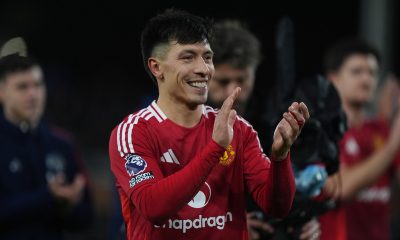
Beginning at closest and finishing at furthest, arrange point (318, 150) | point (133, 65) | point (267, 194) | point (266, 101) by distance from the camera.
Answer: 1. point (267, 194)
2. point (318, 150)
3. point (266, 101)
4. point (133, 65)

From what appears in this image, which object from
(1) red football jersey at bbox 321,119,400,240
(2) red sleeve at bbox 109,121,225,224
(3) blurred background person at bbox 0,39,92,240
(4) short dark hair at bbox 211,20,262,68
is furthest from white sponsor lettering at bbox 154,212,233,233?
(1) red football jersey at bbox 321,119,400,240

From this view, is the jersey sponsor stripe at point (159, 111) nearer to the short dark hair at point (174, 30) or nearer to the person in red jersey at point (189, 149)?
the person in red jersey at point (189, 149)

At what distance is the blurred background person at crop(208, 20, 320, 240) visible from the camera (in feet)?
13.2

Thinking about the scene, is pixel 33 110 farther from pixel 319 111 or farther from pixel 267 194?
pixel 267 194

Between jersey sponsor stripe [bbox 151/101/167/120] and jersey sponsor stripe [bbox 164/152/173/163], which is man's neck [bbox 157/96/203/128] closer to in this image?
jersey sponsor stripe [bbox 151/101/167/120]

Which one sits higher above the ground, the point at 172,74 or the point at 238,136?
the point at 172,74

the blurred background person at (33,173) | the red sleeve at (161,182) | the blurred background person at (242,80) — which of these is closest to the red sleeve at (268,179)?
the red sleeve at (161,182)

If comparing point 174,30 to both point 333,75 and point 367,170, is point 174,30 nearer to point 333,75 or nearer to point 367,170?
point 367,170

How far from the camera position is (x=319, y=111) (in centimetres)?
402

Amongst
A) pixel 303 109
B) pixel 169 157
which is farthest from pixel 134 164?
pixel 303 109

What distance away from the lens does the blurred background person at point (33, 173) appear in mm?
5191

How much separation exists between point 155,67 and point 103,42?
348 inches

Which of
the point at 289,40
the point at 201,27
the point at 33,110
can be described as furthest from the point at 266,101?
the point at 33,110

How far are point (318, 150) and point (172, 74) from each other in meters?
1.02
